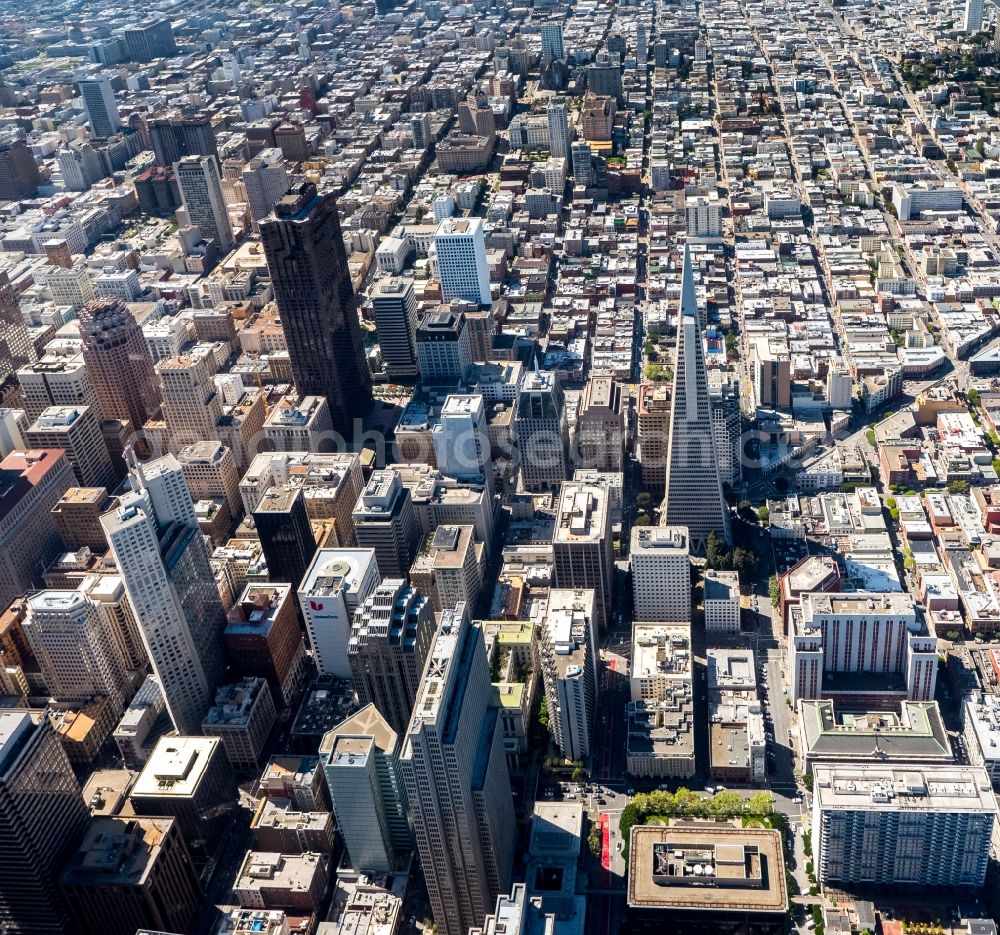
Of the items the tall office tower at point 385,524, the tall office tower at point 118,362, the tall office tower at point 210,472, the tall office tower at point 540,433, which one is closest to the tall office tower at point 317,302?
the tall office tower at point 210,472

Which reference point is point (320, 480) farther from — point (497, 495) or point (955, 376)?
point (955, 376)

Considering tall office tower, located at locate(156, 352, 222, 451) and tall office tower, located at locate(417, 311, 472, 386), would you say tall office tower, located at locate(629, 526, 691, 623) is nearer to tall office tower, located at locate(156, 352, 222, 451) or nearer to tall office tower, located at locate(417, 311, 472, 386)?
tall office tower, located at locate(417, 311, 472, 386)

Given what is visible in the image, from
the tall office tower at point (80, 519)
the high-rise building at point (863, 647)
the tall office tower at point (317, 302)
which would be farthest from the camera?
the tall office tower at point (317, 302)

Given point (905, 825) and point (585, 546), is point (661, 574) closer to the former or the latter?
point (585, 546)

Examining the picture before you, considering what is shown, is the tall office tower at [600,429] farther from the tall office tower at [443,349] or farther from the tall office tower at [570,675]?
the tall office tower at [570,675]

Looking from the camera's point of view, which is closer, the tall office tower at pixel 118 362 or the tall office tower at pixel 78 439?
the tall office tower at pixel 78 439

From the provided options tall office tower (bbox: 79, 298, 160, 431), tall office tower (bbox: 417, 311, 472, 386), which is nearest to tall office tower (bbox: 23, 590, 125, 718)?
tall office tower (bbox: 79, 298, 160, 431)
